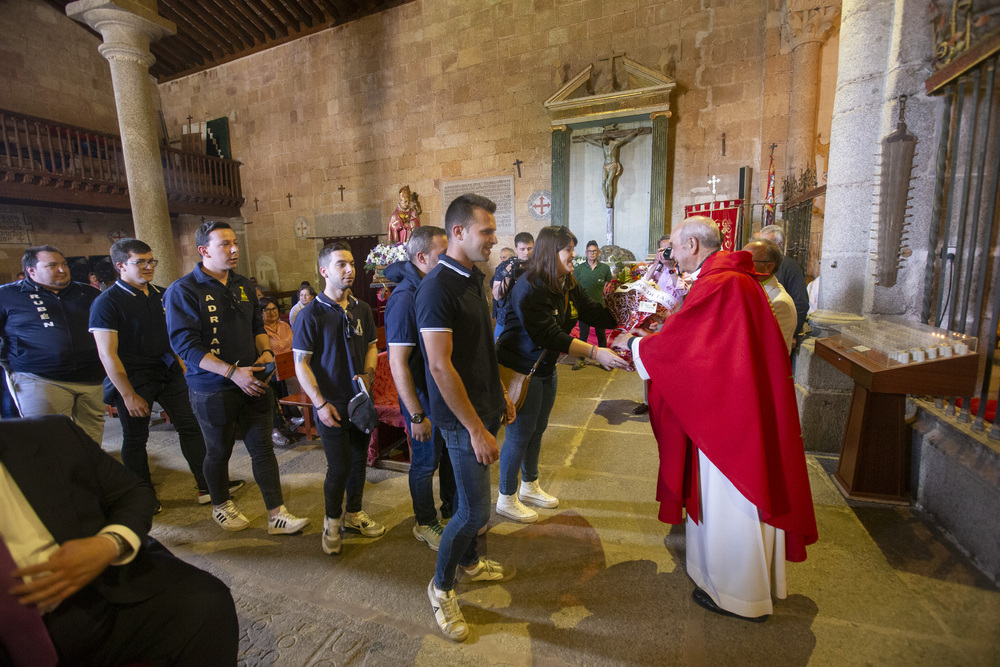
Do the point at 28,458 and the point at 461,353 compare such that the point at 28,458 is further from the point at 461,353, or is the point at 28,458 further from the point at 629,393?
the point at 629,393

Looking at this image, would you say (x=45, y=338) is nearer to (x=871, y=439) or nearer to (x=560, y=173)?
(x=871, y=439)

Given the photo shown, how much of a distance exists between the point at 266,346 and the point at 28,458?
5.93 feet

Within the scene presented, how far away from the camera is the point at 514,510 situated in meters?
2.86

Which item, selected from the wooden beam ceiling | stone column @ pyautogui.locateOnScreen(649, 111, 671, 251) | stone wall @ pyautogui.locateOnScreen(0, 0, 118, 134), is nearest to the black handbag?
stone column @ pyautogui.locateOnScreen(649, 111, 671, 251)

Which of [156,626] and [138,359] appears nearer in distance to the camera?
[156,626]

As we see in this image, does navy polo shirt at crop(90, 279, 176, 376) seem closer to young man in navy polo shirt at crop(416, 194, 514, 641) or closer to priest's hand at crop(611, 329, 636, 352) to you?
young man in navy polo shirt at crop(416, 194, 514, 641)

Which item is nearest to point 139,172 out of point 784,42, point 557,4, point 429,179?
point 429,179

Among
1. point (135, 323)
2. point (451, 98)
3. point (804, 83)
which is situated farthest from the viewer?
point (451, 98)

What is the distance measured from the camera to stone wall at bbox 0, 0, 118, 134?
9.64 metres

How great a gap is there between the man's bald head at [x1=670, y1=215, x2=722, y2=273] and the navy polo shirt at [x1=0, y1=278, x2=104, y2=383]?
148 inches

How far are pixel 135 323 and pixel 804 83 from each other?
28.5ft

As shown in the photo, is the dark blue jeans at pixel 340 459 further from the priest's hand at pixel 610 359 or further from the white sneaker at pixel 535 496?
the priest's hand at pixel 610 359


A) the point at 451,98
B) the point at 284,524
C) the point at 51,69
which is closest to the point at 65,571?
the point at 284,524

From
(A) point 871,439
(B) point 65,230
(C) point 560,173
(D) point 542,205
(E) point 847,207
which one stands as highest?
(C) point 560,173
